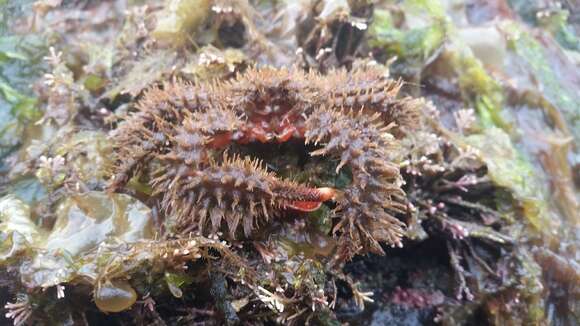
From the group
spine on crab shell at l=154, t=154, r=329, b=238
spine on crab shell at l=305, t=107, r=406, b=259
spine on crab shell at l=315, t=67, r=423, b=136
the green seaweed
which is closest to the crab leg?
spine on crab shell at l=154, t=154, r=329, b=238

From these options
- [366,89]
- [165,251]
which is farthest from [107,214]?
[366,89]

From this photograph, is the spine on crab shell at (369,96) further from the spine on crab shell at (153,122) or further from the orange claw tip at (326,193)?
the spine on crab shell at (153,122)

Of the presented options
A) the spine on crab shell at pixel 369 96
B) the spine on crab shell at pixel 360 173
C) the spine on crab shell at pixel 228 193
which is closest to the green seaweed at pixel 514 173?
the spine on crab shell at pixel 369 96

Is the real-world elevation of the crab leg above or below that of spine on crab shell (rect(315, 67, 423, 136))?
below

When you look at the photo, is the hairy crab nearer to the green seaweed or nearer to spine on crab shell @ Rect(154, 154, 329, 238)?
spine on crab shell @ Rect(154, 154, 329, 238)

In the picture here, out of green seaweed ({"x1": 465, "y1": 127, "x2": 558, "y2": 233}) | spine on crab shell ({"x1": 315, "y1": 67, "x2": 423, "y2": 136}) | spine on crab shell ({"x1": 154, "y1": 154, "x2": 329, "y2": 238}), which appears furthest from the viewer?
green seaweed ({"x1": 465, "y1": 127, "x2": 558, "y2": 233})

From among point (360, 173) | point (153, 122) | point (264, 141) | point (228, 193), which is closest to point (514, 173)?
point (360, 173)

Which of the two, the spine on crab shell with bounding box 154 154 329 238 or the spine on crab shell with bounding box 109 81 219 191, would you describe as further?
the spine on crab shell with bounding box 109 81 219 191

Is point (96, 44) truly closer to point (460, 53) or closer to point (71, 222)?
point (71, 222)
